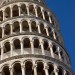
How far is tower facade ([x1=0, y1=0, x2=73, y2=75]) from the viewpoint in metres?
28.1

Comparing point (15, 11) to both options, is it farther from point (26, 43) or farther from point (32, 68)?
point (32, 68)

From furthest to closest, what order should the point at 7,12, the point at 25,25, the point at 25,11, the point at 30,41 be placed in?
the point at 7,12, the point at 25,11, the point at 25,25, the point at 30,41

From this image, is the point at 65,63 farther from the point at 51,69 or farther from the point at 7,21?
the point at 7,21

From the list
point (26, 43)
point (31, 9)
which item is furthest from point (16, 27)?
point (31, 9)

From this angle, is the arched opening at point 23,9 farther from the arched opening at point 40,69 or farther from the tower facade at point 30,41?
the arched opening at point 40,69

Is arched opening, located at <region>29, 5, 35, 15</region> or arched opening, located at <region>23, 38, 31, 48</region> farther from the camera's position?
arched opening, located at <region>29, 5, 35, 15</region>

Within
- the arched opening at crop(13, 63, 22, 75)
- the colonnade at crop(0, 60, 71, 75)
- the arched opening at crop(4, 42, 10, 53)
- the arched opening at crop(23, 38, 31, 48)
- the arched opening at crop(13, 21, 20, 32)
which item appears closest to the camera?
the colonnade at crop(0, 60, 71, 75)

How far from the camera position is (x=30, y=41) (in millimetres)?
30000

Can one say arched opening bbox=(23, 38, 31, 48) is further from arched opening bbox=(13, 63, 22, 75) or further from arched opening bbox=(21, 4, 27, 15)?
arched opening bbox=(21, 4, 27, 15)

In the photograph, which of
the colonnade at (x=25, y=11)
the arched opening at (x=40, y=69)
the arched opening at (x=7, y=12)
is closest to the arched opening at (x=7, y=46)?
the arched opening at (x=40, y=69)

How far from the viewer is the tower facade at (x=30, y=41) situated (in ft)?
92.1

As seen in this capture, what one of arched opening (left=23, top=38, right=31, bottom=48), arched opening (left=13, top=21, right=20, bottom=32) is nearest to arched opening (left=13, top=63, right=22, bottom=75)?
arched opening (left=23, top=38, right=31, bottom=48)

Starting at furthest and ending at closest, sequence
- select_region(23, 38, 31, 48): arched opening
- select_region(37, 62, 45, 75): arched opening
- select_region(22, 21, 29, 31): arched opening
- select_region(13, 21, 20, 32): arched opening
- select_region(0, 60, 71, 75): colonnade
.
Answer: select_region(22, 21, 29, 31): arched opening
select_region(13, 21, 20, 32): arched opening
select_region(23, 38, 31, 48): arched opening
select_region(37, 62, 45, 75): arched opening
select_region(0, 60, 71, 75): colonnade

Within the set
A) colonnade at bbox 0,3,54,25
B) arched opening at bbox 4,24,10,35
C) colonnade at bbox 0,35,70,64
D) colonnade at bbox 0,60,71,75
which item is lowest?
colonnade at bbox 0,60,71,75
